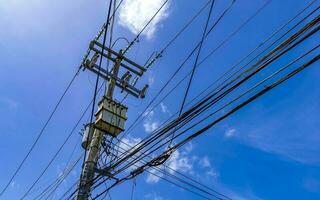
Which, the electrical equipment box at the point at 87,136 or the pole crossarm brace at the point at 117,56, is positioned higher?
the pole crossarm brace at the point at 117,56

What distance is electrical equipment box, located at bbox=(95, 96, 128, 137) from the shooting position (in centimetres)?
1290

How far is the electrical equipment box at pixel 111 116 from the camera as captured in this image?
1290 centimetres

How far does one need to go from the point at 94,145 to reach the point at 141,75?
332 cm

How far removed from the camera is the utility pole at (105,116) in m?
12.3

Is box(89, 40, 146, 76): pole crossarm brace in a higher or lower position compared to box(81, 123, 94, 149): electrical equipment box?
higher

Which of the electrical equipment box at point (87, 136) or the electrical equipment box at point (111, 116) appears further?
the electrical equipment box at point (87, 136)

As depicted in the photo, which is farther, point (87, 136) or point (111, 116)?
point (87, 136)

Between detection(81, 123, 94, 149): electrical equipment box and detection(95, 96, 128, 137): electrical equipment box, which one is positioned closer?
detection(95, 96, 128, 137): electrical equipment box

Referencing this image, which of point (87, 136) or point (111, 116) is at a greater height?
point (111, 116)

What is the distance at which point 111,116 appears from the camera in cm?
1306

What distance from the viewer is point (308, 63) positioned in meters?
5.27

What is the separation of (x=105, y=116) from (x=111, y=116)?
197 millimetres

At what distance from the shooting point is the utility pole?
12258mm

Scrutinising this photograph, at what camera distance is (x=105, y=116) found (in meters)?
13.0
